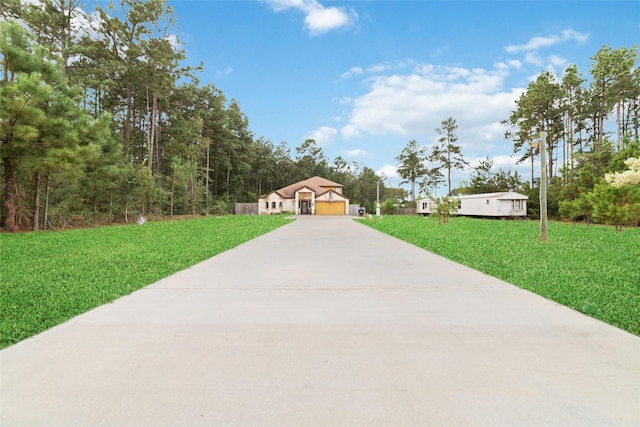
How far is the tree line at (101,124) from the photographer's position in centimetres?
1456

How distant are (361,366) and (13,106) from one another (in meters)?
17.4

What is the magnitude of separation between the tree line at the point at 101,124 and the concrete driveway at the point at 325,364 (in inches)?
558

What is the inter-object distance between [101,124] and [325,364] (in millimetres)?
19129

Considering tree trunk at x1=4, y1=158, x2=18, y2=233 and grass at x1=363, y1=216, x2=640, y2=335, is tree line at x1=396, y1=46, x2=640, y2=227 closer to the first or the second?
grass at x1=363, y1=216, x2=640, y2=335

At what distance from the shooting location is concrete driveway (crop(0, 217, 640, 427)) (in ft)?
6.93

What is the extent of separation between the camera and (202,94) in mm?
45000

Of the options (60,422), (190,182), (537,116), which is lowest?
(60,422)

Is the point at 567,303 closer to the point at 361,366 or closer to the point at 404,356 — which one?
the point at 404,356

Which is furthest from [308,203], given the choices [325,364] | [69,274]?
[325,364]

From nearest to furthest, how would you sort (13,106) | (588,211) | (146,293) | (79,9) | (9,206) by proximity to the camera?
(146,293), (13,106), (9,206), (588,211), (79,9)

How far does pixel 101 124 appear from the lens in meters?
17.1

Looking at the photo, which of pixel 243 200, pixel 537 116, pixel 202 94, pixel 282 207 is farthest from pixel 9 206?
pixel 537 116

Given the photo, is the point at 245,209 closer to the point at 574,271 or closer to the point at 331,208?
the point at 331,208

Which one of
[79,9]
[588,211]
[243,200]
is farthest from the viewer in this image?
[243,200]
